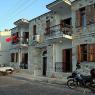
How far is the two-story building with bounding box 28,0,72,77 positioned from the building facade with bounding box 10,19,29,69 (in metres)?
3.36

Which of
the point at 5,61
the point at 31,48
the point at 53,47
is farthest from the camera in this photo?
the point at 5,61

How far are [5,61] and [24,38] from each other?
418 inches

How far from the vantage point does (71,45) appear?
24.4 m

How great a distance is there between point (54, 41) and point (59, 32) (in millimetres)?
2117

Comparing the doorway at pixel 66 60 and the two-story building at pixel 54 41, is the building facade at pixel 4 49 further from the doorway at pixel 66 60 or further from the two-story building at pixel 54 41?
the doorway at pixel 66 60

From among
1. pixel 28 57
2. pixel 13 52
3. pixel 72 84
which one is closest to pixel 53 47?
pixel 28 57

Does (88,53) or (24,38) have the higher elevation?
(24,38)

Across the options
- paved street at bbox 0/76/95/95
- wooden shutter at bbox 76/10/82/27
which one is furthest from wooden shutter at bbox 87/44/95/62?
paved street at bbox 0/76/95/95

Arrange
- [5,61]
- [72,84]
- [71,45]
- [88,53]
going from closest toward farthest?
1. [72,84]
2. [88,53]
3. [71,45]
4. [5,61]

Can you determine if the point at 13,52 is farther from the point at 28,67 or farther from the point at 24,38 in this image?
the point at 28,67

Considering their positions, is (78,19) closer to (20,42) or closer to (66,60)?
(66,60)

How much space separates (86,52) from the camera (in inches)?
856

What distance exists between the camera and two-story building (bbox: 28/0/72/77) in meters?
24.4

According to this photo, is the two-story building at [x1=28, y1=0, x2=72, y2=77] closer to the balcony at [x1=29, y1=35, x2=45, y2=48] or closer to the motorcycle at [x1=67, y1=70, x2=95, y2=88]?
the balcony at [x1=29, y1=35, x2=45, y2=48]
